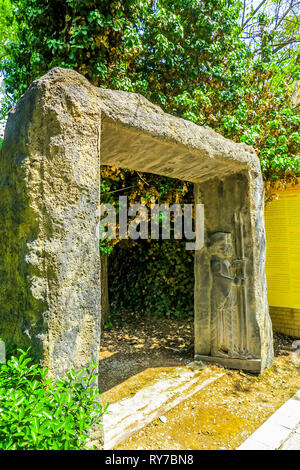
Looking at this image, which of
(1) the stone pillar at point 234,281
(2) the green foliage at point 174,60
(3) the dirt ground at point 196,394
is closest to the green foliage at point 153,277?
(3) the dirt ground at point 196,394

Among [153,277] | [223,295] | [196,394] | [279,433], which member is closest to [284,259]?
[223,295]

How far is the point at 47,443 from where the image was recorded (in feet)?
4.80

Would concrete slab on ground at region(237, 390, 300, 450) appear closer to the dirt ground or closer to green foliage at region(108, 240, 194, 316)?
the dirt ground

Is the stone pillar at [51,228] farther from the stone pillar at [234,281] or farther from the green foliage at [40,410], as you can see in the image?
the stone pillar at [234,281]

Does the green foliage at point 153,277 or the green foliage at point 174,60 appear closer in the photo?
the green foliage at point 174,60

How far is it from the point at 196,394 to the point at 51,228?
254 centimetres

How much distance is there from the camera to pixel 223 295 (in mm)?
4141

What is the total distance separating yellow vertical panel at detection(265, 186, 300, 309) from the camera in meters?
5.64

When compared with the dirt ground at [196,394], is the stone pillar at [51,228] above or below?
above

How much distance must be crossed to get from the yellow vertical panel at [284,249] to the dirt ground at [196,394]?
0.74 m

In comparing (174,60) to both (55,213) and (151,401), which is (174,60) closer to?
(55,213)

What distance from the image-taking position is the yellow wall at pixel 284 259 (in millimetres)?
5629

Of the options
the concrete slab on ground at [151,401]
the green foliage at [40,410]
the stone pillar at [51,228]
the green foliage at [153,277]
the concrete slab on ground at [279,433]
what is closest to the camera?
the green foliage at [40,410]

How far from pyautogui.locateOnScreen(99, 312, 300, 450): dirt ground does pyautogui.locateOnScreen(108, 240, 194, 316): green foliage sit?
689 millimetres
